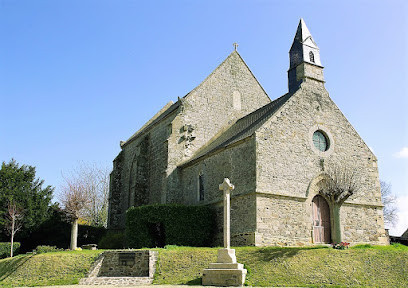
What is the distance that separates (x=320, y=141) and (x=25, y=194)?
1876cm

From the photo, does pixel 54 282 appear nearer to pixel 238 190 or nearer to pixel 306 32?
pixel 238 190

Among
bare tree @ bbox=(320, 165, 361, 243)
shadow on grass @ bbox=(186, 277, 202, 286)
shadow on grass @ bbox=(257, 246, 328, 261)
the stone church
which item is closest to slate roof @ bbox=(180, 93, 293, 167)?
the stone church

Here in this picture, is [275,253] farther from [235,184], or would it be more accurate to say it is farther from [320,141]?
[320,141]

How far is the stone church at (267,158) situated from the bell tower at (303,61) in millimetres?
64

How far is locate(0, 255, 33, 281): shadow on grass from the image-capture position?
16297mm

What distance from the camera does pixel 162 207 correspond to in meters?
21.3

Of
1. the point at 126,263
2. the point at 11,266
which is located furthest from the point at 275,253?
the point at 11,266

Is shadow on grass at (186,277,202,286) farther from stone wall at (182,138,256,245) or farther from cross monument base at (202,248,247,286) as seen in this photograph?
stone wall at (182,138,256,245)

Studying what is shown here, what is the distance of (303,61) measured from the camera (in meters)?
22.9

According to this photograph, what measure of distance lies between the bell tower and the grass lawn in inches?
425

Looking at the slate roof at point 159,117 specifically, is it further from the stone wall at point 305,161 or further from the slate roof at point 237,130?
the stone wall at point 305,161

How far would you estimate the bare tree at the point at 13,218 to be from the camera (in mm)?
24531

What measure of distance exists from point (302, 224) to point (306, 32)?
1173cm

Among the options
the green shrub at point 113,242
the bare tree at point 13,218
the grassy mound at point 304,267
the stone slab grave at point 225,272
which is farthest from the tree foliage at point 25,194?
the stone slab grave at point 225,272
